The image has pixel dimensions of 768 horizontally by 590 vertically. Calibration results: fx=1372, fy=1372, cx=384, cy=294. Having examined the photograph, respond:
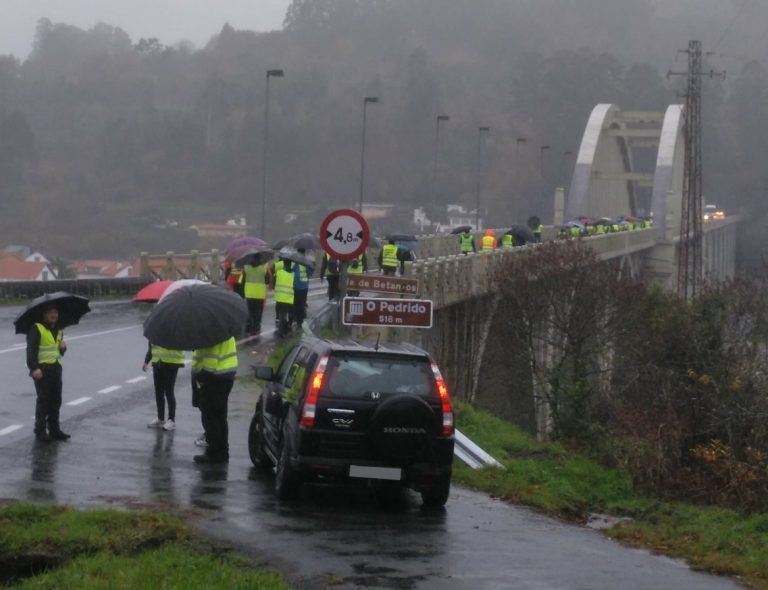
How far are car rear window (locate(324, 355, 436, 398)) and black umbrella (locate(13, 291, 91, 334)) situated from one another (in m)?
3.57

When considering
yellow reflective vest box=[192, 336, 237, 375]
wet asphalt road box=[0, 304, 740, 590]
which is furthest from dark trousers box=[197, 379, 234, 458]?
wet asphalt road box=[0, 304, 740, 590]

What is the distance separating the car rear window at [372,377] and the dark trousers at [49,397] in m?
3.71

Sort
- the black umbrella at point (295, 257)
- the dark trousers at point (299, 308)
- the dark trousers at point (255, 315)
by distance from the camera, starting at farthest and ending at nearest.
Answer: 1. the dark trousers at point (299, 308)
2. the dark trousers at point (255, 315)
3. the black umbrella at point (295, 257)

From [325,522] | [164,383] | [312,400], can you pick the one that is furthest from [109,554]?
[164,383]

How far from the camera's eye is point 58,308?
13367 mm

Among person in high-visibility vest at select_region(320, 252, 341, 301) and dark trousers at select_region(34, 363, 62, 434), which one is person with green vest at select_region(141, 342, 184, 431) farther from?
person in high-visibility vest at select_region(320, 252, 341, 301)

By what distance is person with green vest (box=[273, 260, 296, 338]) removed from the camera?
2405cm

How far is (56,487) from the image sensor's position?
36.6 ft

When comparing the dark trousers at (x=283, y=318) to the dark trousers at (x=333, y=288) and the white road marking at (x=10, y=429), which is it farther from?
the white road marking at (x=10, y=429)

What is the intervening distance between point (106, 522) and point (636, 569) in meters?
3.65

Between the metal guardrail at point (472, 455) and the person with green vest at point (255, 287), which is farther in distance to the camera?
the person with green vest at point (255, 287)

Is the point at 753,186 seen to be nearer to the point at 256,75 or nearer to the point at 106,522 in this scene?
the point at 256,75

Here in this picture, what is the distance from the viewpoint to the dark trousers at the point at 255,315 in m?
24.8

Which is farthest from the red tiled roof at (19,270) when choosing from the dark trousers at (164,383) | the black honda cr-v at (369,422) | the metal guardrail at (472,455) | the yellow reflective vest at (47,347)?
the black honda cr-v at (369,422)
